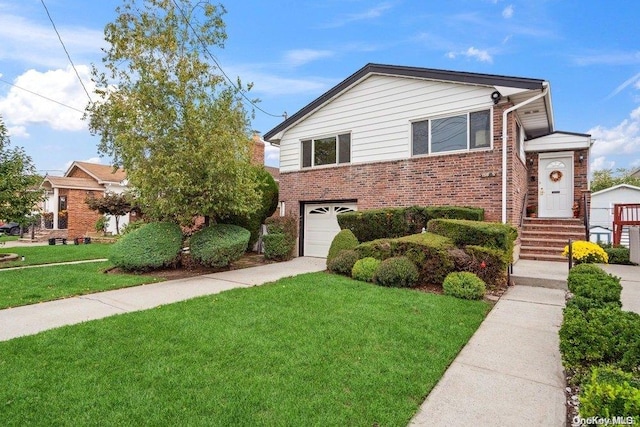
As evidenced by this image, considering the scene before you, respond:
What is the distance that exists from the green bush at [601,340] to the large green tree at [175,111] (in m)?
7.18

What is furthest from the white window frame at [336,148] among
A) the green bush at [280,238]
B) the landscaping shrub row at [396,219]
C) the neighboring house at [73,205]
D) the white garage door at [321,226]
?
the neighboring house at [73,205]

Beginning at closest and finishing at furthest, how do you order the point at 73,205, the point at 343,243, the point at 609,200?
1. the point at 343,243
2. the point at 609,200
3. the point at 73,205

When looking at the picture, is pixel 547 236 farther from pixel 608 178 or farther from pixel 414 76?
pixel 608 178

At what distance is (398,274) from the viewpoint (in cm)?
690

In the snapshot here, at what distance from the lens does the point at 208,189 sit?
8664mm

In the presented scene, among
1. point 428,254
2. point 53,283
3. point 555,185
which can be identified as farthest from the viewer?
point 555,185

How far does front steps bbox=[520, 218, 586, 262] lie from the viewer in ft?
32.8

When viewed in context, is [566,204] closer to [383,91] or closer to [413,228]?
[413,228]

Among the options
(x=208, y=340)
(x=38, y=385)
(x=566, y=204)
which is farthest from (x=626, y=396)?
(x=566, y=204)

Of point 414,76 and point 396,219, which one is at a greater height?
point 414,76

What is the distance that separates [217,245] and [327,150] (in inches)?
214

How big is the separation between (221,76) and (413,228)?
658cm

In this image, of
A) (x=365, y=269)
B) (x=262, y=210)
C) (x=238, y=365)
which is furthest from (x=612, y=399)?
(x=262, y=210)

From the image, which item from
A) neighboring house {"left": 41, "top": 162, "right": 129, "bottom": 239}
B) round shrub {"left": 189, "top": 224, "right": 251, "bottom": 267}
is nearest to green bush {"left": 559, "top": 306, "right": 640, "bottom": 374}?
round shrub {"left": 189, "top": 224, "right": 251, "bottom": 267}
